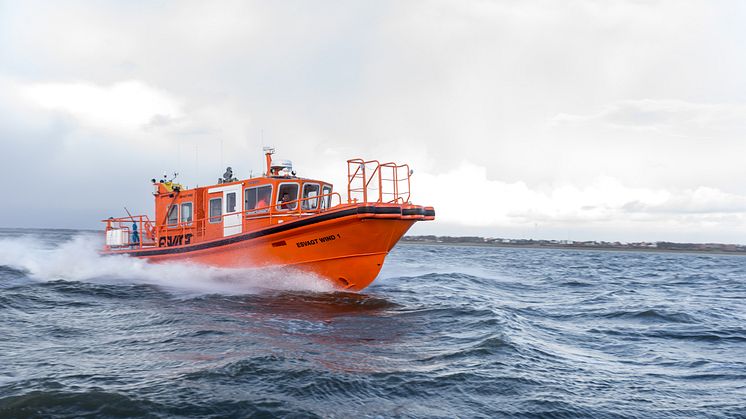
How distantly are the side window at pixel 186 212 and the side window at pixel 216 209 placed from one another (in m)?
1.01

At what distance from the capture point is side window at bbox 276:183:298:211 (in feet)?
45.6

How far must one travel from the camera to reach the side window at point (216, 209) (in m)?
14.9

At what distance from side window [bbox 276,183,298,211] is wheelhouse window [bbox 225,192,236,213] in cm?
157

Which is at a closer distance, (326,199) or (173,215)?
(326,199)

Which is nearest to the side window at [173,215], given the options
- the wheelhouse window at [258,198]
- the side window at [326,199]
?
the wheelhouse window at [258,198]

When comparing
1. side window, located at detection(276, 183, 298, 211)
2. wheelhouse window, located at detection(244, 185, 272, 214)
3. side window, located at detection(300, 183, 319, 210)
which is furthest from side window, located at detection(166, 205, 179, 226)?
side window, located at detection(300, 183, 319, 210)

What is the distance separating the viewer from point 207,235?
1507cm

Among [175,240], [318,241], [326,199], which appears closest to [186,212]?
[175,240]

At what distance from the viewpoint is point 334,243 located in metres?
12.5

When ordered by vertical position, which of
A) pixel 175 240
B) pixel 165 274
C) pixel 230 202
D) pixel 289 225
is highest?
pixel 230 202

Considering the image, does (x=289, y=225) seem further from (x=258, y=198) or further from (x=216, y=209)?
(x=216, y=209)

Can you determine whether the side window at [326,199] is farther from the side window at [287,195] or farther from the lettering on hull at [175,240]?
the lettering on hull at [175,240]

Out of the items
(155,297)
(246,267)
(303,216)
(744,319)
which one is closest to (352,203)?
(303,216)

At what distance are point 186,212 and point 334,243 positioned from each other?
19.7 ft
